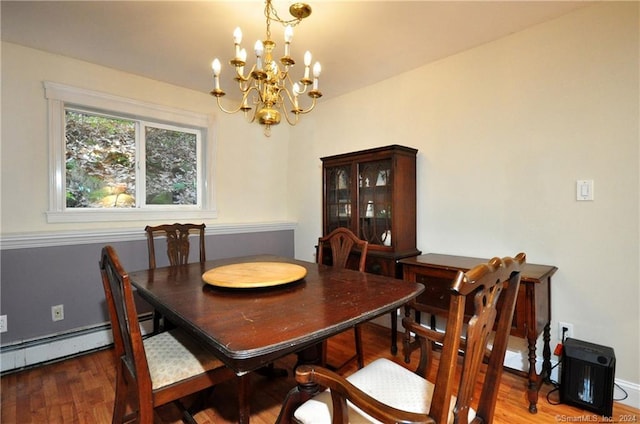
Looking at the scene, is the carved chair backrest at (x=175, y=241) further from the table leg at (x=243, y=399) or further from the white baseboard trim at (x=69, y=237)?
the table leg at (x=243, y=399)

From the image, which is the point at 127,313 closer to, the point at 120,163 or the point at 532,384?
the point at 532,384

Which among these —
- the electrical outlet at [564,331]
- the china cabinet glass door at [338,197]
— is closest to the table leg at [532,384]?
the electrical outlet at [564,331]

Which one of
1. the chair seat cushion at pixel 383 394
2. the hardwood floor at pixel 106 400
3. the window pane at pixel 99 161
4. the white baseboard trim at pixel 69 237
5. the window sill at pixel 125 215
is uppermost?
the window pane at pixel 99 161

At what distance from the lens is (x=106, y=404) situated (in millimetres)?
1807

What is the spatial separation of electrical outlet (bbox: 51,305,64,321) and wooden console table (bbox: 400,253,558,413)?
2540 millimetres

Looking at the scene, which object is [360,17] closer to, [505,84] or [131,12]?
[505,84]

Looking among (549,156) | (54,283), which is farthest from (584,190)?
(54,283)

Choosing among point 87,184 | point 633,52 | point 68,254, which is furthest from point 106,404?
point 633,52

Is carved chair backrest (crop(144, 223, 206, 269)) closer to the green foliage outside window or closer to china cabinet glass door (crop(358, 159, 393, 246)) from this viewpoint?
the green foliage outside window

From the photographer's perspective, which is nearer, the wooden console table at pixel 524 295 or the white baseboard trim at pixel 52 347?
the wooden console table at pixel 524 295

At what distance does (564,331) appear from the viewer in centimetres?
197

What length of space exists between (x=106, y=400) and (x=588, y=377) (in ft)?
8.89

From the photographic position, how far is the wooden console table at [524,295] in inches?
68.3

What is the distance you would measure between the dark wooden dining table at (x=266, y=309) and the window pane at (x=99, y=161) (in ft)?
4.25
